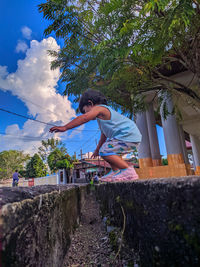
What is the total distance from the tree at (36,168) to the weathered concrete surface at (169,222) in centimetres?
3463

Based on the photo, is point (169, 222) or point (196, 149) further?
point (196, 149)

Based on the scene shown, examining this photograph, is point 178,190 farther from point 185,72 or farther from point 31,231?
point 185,72

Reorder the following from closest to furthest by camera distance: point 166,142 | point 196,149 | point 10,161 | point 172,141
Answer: point 172,141, point 166,142, point 196,149, point 10,161

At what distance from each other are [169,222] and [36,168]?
34941 mm

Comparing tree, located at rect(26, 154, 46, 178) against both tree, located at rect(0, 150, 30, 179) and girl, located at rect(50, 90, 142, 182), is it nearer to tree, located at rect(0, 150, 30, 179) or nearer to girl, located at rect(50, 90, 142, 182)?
tree, located at rect(0, 150, 30, 179)

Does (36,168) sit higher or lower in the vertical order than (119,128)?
higher

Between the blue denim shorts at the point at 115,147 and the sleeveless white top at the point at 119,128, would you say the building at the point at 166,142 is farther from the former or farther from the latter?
the blue denim shorts at the point at 115,147

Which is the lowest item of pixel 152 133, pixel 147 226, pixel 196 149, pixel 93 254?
pixel 93 254

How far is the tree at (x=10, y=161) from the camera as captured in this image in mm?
47219

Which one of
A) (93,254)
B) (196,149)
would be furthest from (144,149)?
(196,149)

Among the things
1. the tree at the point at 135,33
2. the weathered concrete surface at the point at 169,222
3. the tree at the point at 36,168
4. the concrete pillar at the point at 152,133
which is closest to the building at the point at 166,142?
the concrete pillar at the point at 152,133

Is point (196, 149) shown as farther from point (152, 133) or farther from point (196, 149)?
point (152, 133)

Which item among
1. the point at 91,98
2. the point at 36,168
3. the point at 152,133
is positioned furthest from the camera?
the point at 36,168

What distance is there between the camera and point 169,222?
40 centimetres
